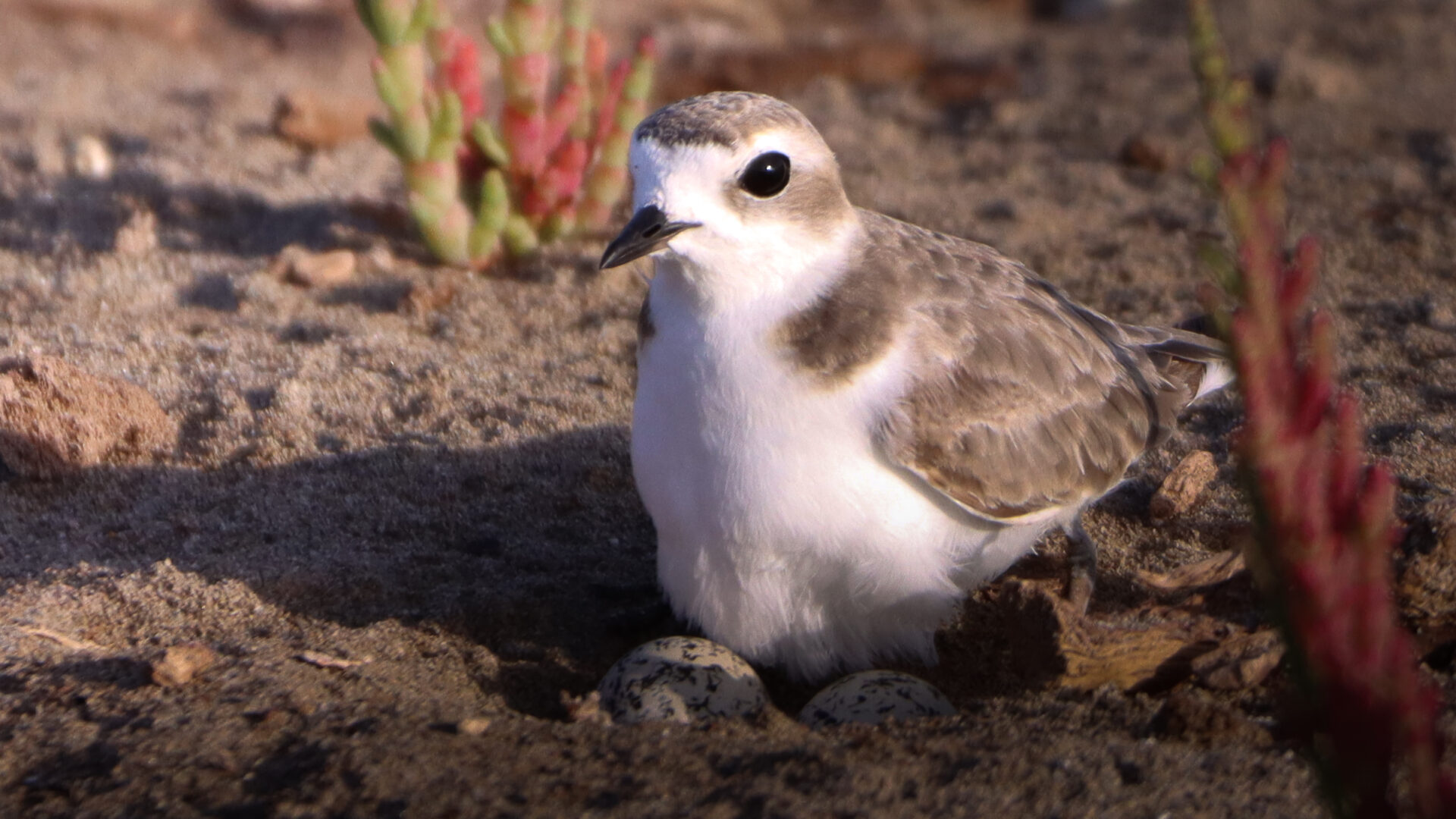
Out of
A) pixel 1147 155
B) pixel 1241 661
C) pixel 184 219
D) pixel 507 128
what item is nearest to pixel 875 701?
pixel 1241 661

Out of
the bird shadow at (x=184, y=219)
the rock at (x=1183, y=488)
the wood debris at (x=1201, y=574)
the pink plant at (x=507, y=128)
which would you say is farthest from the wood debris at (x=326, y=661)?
the bird shadow at (x=184, y=219)

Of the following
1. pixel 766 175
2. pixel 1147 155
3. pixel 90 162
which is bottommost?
pixel 1147 155

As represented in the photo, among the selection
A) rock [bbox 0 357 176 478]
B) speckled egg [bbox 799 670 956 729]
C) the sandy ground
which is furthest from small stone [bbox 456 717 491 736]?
rock [bbox 0 357 176 478]

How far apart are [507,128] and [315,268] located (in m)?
0.81

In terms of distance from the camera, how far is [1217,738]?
2553mm

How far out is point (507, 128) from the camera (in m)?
4.92

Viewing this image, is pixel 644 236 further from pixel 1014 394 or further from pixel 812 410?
pixel 1014 394

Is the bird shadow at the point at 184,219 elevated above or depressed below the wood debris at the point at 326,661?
above

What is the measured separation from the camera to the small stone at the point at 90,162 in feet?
18.5

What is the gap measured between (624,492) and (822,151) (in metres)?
1.25

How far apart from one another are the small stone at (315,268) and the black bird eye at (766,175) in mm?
2471

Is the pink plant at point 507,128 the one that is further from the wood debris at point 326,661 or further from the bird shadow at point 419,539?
the wood debris at point 326,661

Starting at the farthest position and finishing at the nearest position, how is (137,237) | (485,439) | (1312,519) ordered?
(137,237), (485,439), (1312,519)

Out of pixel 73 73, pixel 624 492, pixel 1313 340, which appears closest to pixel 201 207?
pixel 73 73
